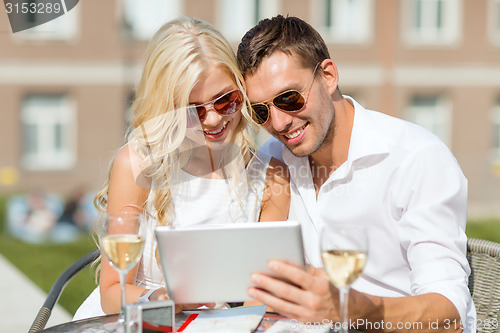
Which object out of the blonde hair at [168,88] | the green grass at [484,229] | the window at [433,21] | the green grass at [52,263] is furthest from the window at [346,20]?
the blonde hair at [168,88]

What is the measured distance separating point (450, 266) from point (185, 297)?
0.92 metres

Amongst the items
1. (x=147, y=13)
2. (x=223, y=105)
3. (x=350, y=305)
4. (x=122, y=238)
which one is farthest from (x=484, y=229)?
(x=122, y=238)

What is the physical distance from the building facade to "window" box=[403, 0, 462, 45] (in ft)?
0.09

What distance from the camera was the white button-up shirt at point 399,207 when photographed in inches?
98.0

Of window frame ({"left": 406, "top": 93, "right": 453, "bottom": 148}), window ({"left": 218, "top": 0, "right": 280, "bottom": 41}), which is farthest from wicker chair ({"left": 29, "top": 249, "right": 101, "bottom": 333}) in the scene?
window frame ({"left": 406, "top": 93, "right": 453, "bottom": 148})

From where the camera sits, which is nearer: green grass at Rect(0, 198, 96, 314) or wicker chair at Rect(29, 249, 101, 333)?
wicker chair at Rect(29, 249, 101, 333)

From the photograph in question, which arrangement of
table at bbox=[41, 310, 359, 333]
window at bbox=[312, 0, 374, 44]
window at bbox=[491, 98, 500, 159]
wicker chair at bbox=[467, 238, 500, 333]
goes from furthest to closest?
window at bbox=[491, 98, 500, 159] → window at bbox=[312, 0, 374, 44] → wicker chair at bbox=[467, 238, 500, 333] → table at bbox=[41, 310, 359, 333]

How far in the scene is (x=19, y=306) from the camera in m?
4.63

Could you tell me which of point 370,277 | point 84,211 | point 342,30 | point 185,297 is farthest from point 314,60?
point 342,30

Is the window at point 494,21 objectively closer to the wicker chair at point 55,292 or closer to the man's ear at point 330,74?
the man's ear at point 330,74

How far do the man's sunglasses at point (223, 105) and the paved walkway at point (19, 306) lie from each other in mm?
1765

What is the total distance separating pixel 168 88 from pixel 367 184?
870 millimetres

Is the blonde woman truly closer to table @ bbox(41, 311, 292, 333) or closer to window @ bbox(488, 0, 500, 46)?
table @ bbox(41, 311, 292, 333)

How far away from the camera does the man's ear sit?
3.04 metres
